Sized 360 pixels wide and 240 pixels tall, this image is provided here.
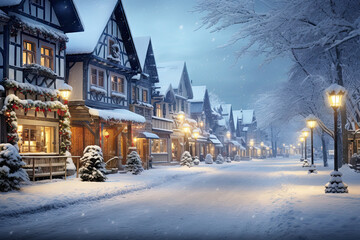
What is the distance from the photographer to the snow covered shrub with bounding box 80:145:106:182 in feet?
60.7

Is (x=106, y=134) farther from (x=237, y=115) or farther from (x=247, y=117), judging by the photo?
(x=247, y=117)

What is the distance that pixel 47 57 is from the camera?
72.4 feet

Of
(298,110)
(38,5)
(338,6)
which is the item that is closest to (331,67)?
(298,110)

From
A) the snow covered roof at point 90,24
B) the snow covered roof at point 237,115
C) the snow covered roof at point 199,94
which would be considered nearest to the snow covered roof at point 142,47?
the snow covered roof at point 90,24

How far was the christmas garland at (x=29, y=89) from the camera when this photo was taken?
18.6 meters

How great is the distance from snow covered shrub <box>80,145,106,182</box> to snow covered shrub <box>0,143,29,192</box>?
457cm

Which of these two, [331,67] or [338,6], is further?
[331,67]

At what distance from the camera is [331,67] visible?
985 inches

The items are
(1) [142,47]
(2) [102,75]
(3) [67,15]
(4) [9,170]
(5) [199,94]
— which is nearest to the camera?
(4) [9,170]

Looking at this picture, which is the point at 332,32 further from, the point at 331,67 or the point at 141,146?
the point at 141,146

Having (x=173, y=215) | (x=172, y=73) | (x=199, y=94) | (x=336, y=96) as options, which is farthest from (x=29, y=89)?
(x=199, y=94)

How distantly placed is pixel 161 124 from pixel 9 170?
27321mm

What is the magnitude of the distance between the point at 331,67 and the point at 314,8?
12.9m

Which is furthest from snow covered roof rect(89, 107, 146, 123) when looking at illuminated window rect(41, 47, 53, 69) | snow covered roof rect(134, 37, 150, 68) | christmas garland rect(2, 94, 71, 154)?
snow covered roof rect(134, 37, 150, 68)
